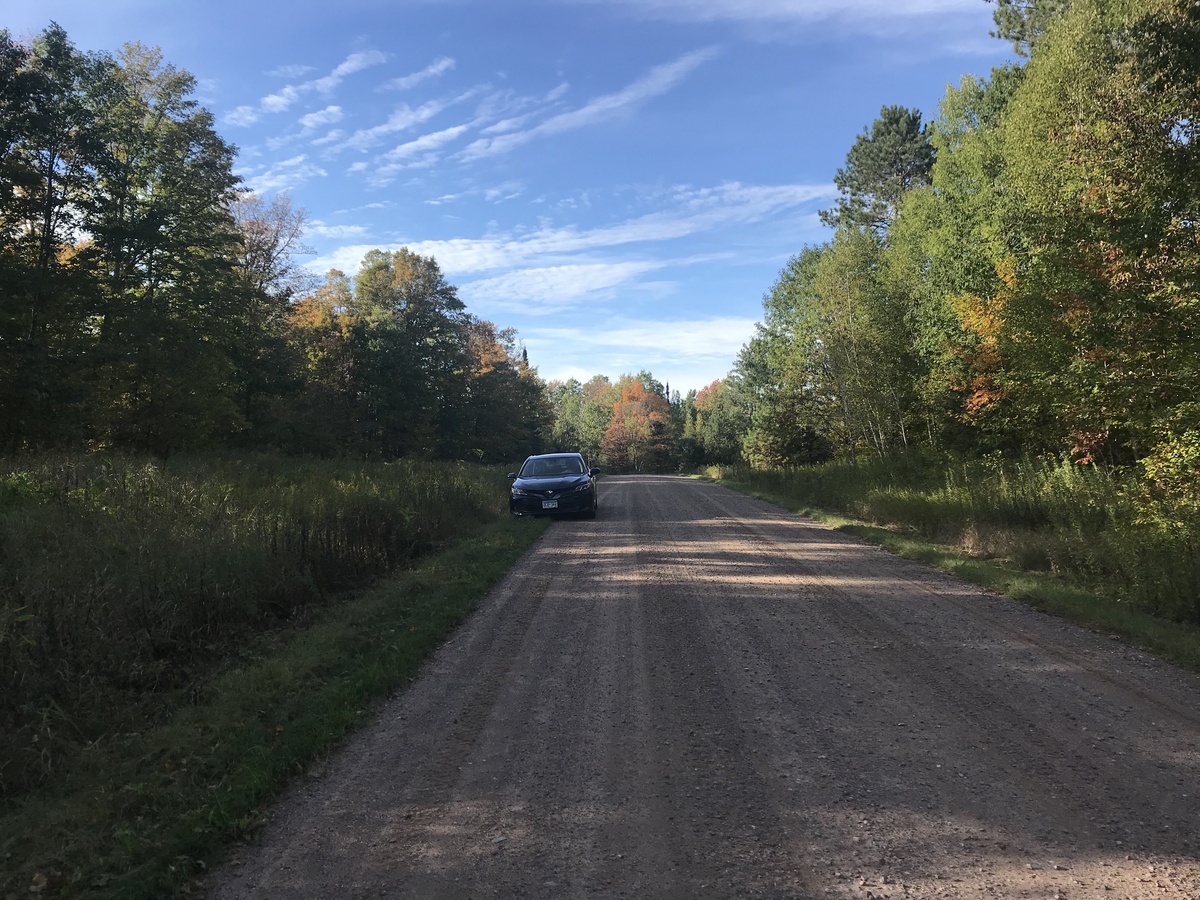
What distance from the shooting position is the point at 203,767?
3.62 meters

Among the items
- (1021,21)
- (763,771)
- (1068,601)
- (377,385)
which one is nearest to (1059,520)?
(1068,601)

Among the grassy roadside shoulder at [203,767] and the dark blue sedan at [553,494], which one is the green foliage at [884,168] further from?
the grassy roadside shoulder at [203,767]

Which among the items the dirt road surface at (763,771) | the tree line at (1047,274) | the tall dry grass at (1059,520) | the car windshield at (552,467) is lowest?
the dirt road surface at (763,771)

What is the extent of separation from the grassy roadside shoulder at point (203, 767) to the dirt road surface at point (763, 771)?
0.22m

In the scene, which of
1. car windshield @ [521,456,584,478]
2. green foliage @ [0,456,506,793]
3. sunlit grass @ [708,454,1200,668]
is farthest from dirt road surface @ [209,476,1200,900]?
car windshield @ [521,456,584,478]

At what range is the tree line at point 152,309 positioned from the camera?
17094 mm

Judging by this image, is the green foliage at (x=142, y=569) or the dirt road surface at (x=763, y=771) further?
the green foliage at (x=142, y=569)

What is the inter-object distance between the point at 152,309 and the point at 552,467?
15227 mm

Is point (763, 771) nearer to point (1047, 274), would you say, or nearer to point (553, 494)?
point (553, 494)

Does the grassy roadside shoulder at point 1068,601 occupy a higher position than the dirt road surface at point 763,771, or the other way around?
the grassy roadside shoulder at point 1068,601

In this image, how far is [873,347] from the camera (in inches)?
837

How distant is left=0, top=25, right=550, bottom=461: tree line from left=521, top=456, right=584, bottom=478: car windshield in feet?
39.6

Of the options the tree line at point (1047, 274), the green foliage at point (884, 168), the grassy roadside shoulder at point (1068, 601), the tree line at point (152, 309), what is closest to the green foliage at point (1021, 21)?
the tree line at point (1047, 274)

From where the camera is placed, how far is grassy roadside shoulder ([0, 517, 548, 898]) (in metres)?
2.78
